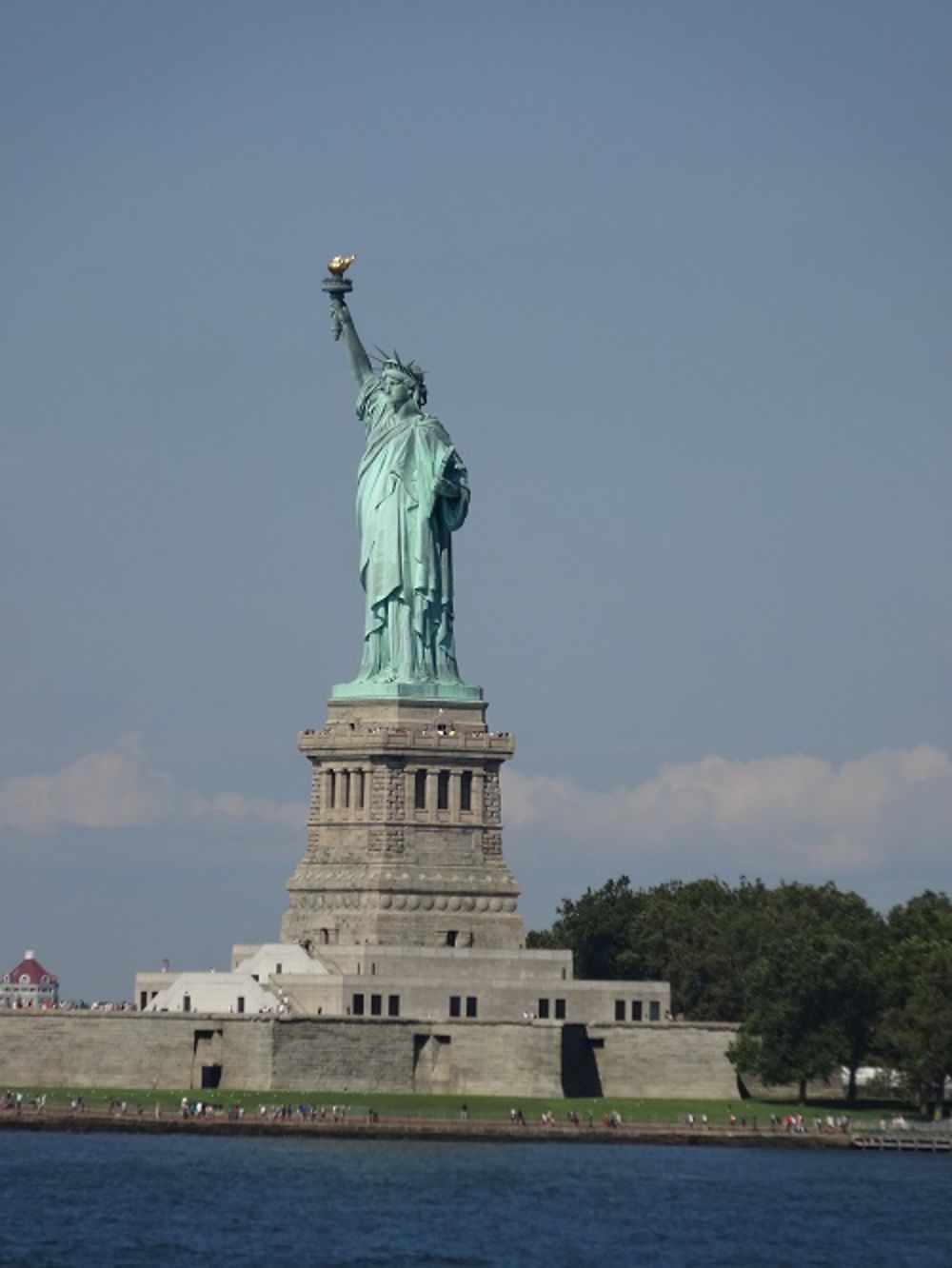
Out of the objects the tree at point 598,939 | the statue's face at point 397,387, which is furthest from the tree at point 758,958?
the statue's face at point 397,387

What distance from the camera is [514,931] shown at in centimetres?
14888

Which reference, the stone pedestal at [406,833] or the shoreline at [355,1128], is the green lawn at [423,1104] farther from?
the stone pedestal at [406,833]

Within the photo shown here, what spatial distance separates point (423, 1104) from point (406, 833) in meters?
10.9

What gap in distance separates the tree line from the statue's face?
20.7m

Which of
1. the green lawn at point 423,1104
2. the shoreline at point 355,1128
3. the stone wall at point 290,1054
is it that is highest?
the stone wall at point 290,1054

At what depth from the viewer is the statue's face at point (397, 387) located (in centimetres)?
15025

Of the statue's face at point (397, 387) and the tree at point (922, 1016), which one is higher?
the statue's face at point (397, 387)

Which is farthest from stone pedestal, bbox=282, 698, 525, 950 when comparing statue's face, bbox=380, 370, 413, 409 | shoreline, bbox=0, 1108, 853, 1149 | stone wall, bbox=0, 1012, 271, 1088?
shoreline, bbox=0, 1108, 853, 1149

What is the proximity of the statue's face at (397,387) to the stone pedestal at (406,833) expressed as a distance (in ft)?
31.3

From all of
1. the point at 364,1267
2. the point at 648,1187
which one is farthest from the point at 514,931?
the point at 364,1267

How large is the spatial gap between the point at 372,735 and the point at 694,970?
1826 centimetres

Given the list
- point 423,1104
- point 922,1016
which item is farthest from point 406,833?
point 922,1016

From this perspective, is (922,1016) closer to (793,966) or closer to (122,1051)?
(793,966)

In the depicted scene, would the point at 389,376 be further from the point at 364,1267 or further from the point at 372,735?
the point at 364,1267
